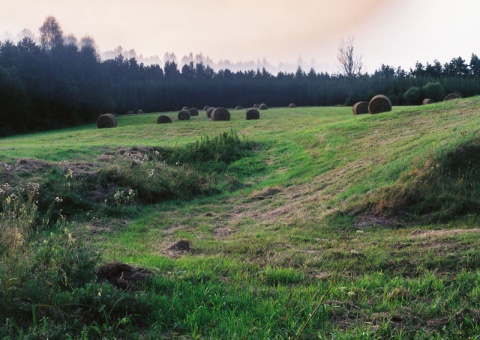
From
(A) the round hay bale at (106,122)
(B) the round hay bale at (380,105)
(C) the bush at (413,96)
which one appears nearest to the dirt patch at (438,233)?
(B) the round hay bale at (380,105)

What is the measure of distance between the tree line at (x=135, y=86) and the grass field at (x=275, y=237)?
34109mm

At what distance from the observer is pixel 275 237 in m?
8.35

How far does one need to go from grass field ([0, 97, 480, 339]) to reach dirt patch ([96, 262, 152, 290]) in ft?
0.40

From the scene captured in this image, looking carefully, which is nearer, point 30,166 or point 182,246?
point 182,246

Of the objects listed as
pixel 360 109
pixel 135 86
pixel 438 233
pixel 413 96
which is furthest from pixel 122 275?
pixel 135 86

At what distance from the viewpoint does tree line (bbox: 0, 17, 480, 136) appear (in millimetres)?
47562

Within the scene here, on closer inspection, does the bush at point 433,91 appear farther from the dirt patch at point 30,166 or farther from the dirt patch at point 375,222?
the dirt patch at point 30,166

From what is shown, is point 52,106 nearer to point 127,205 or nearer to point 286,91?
point 127,205

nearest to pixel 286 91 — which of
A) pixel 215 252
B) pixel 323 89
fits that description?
pixel 323 89

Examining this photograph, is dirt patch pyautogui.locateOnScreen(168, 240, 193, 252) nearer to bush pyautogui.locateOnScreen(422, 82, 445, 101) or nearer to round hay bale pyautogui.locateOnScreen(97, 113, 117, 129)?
round hay bale pyautogui.locateOnScreen(97, 113, 117, 129)

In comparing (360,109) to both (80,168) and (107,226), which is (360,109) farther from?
(107,226)

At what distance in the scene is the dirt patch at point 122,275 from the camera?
16.5ft

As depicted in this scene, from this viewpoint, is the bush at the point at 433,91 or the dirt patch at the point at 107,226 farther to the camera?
the bush at the point at 433,91

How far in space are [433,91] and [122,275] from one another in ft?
202
